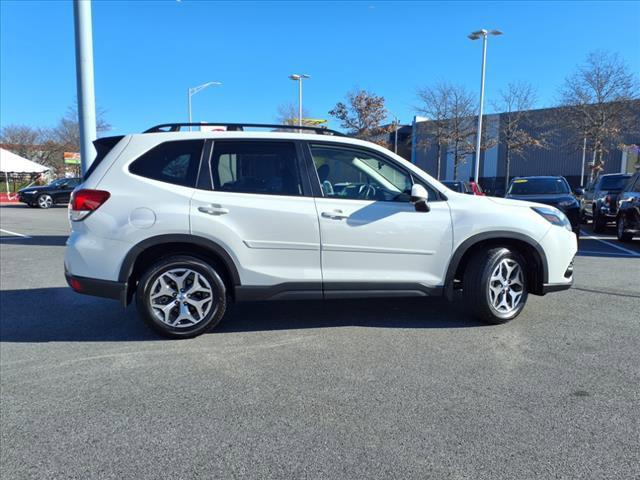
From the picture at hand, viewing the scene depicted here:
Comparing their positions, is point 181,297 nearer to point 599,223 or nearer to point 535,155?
point 599,223

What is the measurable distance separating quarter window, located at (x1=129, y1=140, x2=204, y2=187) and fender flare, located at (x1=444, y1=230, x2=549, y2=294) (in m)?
2.53

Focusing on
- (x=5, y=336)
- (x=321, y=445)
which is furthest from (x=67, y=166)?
(x=321, y=445)

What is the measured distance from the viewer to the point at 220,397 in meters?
3.28

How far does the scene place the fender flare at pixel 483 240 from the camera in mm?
4547

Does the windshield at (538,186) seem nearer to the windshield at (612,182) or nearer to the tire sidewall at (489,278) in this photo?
the windshield at (612,182)

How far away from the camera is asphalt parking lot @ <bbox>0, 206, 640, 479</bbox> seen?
254cm

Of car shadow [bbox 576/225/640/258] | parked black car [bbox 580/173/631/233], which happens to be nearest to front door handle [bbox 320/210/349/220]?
car shadow [bbox 576/225/640/258]

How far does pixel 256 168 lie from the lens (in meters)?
4.44

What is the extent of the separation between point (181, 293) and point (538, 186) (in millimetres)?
10444

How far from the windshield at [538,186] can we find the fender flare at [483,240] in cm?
782

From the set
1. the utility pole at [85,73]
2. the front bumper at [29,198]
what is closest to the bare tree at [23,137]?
the front bumper at [29,198]

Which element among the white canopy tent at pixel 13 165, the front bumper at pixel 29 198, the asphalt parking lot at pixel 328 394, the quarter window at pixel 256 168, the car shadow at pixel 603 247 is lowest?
the asphalt parking lot at pixel 328 394

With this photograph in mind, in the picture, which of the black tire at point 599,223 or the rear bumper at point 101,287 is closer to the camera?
the rear bumper at point 101,287

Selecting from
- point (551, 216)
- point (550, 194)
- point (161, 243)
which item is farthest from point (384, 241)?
point (550, 194)
